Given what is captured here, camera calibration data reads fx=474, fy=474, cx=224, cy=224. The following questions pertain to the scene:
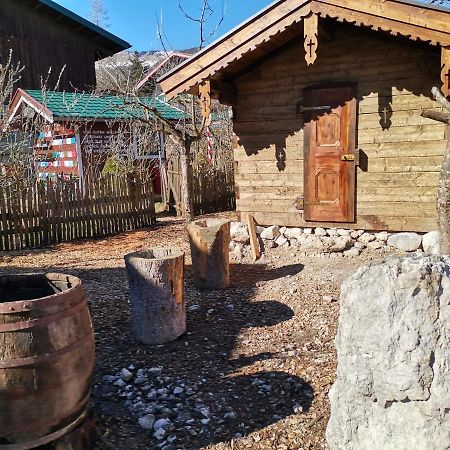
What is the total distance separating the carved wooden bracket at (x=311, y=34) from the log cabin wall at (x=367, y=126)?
34.0 inches

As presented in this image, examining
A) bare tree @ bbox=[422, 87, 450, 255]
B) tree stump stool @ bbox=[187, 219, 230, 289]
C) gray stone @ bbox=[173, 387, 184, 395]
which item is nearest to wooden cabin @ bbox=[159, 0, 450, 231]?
bare tree @ bbox=[422, 87, 450, 255]

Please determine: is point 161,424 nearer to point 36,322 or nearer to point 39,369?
point 39,369

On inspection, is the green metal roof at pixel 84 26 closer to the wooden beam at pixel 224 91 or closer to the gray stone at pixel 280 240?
the wooden beam at pixel 224 91

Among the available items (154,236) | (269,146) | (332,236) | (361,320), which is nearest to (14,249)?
(154,236)

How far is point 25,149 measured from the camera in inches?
496

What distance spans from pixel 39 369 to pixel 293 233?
588 cm

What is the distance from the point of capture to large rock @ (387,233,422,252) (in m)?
7.06

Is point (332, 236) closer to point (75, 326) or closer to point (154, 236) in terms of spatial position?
point (154, 236)

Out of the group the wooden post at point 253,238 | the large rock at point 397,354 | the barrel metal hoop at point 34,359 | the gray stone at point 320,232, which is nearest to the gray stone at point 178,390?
the barrel metal hoop at point 34,359

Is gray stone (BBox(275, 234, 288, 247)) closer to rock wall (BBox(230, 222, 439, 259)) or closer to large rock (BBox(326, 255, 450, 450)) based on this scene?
rock wall (BBox(230, 222, 439, 259))

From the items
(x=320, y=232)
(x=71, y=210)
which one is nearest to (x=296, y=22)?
(x=320, y=232)

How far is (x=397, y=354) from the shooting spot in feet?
8.39

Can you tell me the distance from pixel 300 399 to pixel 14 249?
7709 millimetres

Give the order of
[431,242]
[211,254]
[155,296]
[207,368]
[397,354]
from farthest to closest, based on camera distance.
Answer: [431,242], [211,254], [155,296], [207,368], [397,354]
